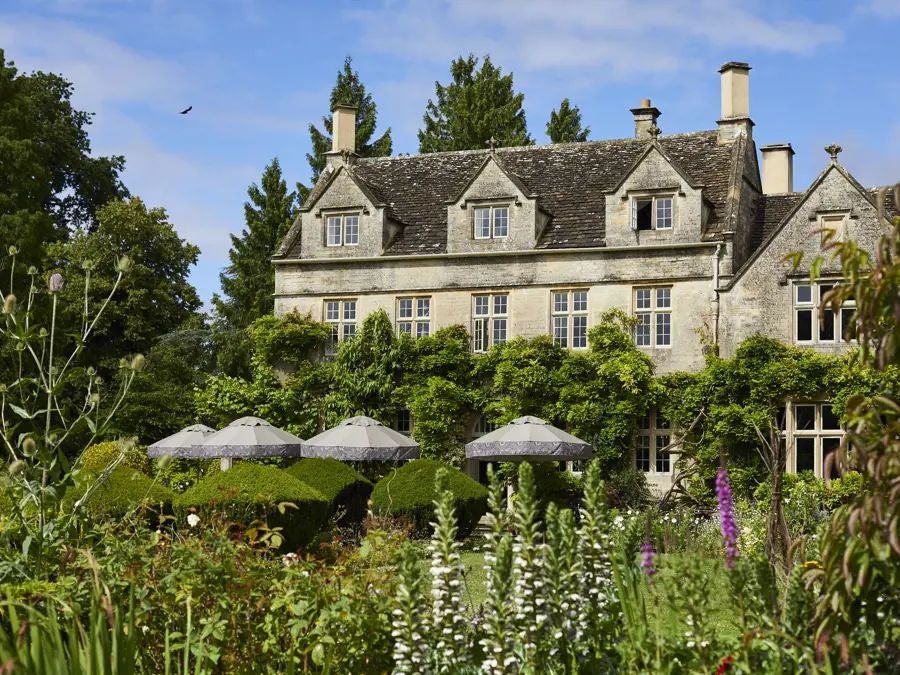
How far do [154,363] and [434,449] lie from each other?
1134cm

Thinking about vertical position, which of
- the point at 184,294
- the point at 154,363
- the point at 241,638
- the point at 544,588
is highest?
the point at 184,294

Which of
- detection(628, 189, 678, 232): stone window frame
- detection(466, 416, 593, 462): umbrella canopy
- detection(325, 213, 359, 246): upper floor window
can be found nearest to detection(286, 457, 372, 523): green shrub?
detection(466, 416, 593, 462): umbrella canopy

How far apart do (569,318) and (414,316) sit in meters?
3.85

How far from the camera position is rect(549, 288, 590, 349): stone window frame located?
26.0 meters

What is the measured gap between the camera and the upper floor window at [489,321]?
26.8 meters

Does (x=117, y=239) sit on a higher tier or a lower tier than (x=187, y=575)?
higher

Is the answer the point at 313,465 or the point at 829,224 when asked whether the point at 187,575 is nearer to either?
the point at 313,465

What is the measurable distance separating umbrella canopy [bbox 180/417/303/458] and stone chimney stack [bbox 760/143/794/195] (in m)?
14.0

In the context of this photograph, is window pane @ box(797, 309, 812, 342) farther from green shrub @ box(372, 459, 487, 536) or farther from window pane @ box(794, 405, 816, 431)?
green shrub @ box(372, 459, 487, 536)

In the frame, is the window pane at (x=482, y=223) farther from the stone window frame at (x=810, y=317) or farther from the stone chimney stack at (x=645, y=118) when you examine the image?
the stone window frame at (x=810, y=317)

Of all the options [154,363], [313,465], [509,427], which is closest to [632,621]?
[313,465]

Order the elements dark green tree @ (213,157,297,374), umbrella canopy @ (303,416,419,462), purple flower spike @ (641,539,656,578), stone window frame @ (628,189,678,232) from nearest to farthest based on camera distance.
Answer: purple flower spike @ (641,539,656,578) < umbrella canopy @ (303,416,419,462) < stone window frame @ (628,189,678,232) < dark green tree @ (213,157,297,374)

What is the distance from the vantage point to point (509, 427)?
67.8 ft

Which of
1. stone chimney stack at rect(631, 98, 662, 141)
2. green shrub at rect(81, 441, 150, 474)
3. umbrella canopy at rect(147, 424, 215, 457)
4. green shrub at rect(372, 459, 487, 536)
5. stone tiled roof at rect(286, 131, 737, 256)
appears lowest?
green shrub at rect(372, 459, 487, 536)
